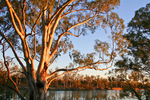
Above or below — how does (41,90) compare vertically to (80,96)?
above

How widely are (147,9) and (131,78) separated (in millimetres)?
5214

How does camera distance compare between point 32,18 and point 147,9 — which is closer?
point 32,18

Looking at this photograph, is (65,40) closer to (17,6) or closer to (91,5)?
(91,5)

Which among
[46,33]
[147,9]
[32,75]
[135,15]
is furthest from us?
[135,15]

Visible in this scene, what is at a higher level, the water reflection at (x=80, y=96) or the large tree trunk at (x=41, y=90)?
the large tree trunk at (x=41, y=90)

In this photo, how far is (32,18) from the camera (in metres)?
5.44

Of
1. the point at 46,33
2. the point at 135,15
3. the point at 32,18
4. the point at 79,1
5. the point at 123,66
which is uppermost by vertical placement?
the point at 135,15

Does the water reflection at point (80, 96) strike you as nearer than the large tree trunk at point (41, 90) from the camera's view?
No

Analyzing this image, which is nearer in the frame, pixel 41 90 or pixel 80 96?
pixel 41 90

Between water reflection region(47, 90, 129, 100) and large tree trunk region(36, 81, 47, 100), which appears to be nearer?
large tree trunk region(36, 81, 47, 100)

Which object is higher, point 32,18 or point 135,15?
point 135,15

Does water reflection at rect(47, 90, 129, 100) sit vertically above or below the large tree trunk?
below

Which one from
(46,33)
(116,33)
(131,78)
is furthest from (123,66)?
(46,33)

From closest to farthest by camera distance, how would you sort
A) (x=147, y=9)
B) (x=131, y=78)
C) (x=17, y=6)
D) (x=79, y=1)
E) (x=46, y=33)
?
(x=46, y=33), (x=17, y=6), (x=79, y=1), (x=147, y=9), (x=131, y=78)
